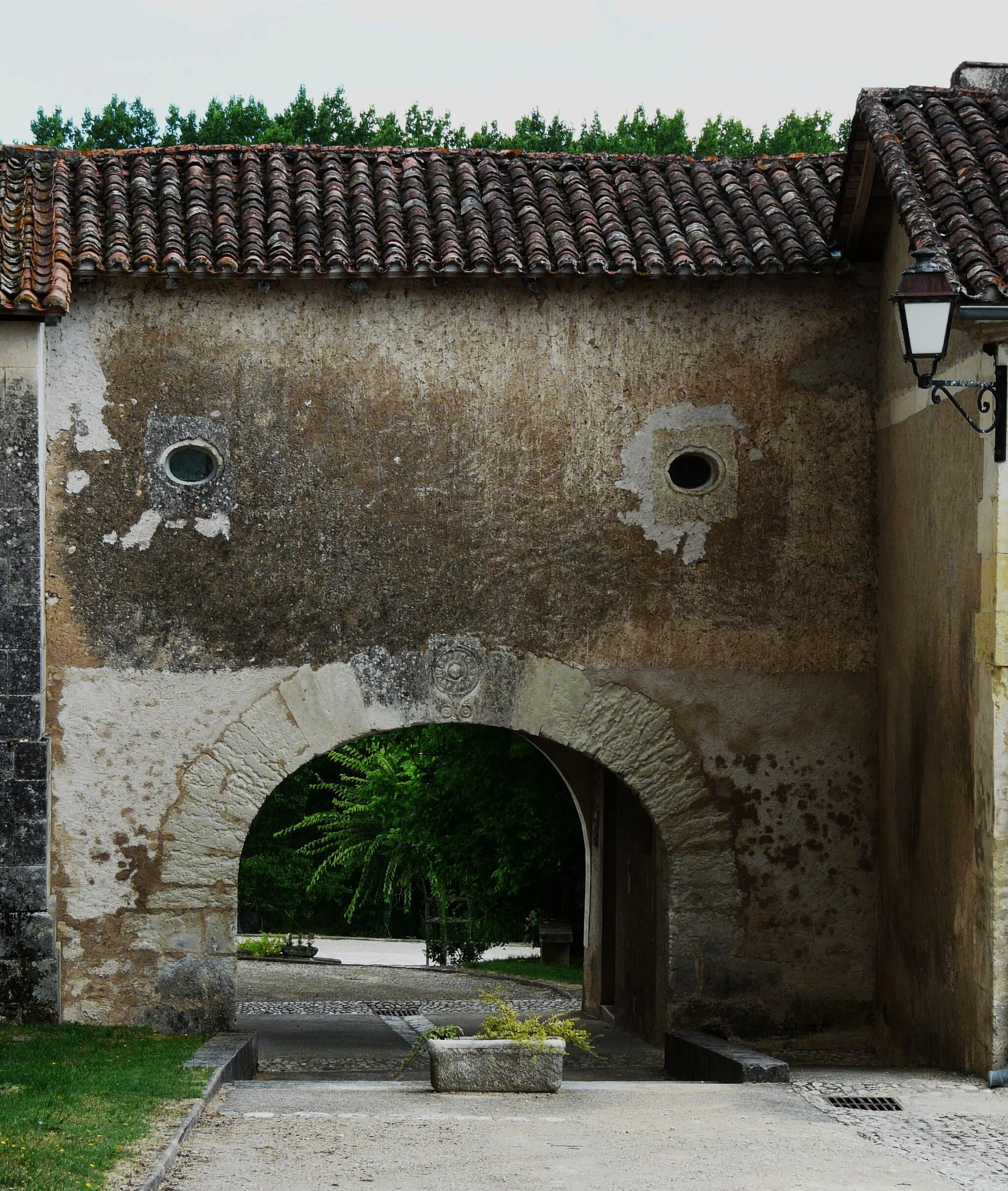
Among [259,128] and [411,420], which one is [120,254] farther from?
[259,128]

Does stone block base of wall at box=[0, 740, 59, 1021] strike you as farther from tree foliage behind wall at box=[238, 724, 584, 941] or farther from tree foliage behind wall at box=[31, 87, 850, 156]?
tree foliage behind wall at box=[31, 87, 850, 156]

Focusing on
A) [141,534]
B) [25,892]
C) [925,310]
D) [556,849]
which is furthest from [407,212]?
[556,849]

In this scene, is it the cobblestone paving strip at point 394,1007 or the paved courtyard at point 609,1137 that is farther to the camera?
the cobblestone paving strip at point 394,1007

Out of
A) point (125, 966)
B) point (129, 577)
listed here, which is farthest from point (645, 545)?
point (125, 966)

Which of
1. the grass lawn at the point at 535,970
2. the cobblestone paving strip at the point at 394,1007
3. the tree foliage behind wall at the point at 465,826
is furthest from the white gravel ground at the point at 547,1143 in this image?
the grass lawn at the point at 535,970

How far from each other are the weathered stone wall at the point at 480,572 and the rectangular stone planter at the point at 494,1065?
282cm

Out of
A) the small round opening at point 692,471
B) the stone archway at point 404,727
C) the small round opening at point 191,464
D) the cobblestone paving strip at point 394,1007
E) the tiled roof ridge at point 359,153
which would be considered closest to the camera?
the stone archway at point 404,727

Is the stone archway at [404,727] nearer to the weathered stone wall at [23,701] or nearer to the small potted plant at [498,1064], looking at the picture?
the weathered stone wall at [23,701]

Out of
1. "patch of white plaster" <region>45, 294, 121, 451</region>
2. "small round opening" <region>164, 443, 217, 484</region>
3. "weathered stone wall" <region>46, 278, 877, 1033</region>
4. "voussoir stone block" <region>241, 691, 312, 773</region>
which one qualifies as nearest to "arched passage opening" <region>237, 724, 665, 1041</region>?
"weathered stone wall" <region>46, 278, 877, 1033</region>

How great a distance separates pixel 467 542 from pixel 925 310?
3802 millimetres

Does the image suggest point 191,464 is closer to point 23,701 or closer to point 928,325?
point 23,701

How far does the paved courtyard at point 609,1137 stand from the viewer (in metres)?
6.18

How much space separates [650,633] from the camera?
36.0ft

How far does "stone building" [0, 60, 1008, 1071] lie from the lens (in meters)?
10.5
